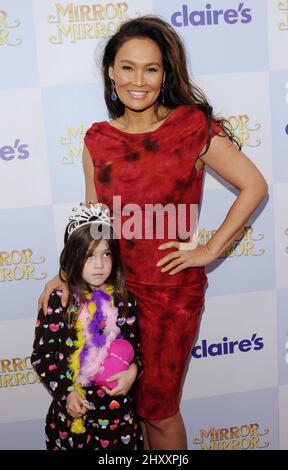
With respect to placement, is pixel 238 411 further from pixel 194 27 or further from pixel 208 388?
pixel 194 27

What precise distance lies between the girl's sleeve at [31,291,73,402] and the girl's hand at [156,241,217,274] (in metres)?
0.33

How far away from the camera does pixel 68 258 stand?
1.46 metres

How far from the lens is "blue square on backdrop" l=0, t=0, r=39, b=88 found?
1688 millimetres

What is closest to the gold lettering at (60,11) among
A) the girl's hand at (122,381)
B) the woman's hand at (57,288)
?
the woman's hand at (57,288)

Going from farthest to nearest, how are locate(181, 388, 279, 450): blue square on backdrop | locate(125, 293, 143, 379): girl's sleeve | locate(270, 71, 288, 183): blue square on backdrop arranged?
locate(181, 388, 279, 450): blue square on backdrop < locate(270, 71, 288, 183): blue square on backdrop < locate(125, 293, 143, 379): girl's sleeve

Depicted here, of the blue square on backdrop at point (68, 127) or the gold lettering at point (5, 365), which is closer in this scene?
the blue square on backdrop at point (68, 127)

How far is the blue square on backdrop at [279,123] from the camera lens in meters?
1.82

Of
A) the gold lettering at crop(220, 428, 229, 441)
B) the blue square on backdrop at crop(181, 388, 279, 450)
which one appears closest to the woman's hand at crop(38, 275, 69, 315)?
the blue square on backdrop at crop(181, 388, 279, 450)

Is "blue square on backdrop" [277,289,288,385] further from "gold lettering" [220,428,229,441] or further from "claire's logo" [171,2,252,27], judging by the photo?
"claire's logo" [171,2,252,27]

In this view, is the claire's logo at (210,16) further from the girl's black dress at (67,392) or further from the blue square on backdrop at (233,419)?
the blue square on backdrop at (233,419)

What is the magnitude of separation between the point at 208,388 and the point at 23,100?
4.13ft

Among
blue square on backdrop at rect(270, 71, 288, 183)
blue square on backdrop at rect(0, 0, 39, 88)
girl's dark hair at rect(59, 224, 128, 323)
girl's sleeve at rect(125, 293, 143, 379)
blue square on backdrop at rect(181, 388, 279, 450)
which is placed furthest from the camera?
blue square on backdrop at rect(181, 388, 279, 450)

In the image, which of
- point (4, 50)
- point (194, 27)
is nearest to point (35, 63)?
point (4, 50)

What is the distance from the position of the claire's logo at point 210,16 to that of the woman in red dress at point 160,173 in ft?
0.61
